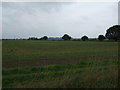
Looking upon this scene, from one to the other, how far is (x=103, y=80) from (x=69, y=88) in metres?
1.60

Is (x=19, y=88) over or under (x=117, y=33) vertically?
under

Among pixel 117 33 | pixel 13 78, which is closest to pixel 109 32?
pixel 117 33

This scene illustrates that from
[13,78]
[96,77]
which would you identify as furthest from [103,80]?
[13,78]

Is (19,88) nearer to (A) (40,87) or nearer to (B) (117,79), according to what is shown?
(A) (40,87)

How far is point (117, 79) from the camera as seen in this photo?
5887 mm

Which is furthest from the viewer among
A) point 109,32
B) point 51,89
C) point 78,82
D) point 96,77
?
point 109,32

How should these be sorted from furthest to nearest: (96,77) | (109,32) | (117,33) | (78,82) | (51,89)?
1. (109,32)
2. (117,33)
3. (96,77)
4. (78,82)
5. (51,89)

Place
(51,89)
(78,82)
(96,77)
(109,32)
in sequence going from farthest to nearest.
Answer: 1. (109,32)
2. (96,77)
3. (78,82)
4. (51,89)

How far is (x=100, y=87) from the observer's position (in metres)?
5.23

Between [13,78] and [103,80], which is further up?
[103,80]

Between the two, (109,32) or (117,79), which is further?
(109,32)

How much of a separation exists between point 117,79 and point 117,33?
84357 mm

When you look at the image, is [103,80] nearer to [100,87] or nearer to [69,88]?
[100,87]

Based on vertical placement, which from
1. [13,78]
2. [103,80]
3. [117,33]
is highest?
[117,33]
